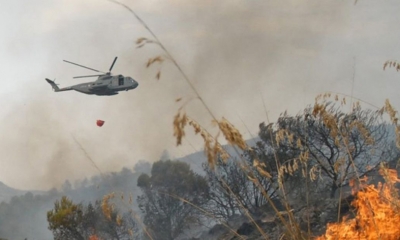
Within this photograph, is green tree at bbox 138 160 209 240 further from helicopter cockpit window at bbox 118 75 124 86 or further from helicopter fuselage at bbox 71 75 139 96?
helicopter cockpit window at bbox 118 75 124 86

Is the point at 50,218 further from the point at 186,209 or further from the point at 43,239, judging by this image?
the point at 43,239

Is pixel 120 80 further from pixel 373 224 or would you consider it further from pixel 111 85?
pixel 373 224

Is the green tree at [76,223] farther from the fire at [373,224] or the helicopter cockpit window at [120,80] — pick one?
the fire at [373,224]

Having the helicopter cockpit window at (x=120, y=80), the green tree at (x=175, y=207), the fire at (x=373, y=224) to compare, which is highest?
the helicopter cockpit window at (x=120, y=80)

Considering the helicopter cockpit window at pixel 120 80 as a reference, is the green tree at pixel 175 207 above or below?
below

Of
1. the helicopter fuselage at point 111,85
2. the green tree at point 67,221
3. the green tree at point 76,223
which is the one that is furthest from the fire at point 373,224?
the green tree at point 67,221

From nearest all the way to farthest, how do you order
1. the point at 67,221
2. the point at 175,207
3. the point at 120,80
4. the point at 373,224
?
the point at 373,224 < the point at 120,80 < the point at 67,221 < the point at 175,207

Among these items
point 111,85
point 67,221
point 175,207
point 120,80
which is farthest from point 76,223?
point 120,80

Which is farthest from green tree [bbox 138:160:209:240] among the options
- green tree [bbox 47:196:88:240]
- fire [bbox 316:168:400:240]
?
fire [bbox 316:168:400:240]

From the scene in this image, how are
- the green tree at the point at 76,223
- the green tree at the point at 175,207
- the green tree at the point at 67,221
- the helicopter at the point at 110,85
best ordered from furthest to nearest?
1. the green tree at the point at 175,207
2. the green tree at the point at 76,223
3. the green tree at the point at 67,221
4. the helicopter at the point at 110,85

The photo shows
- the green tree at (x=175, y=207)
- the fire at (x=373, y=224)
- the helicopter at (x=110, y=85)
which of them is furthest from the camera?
the green tree at (x=175, y=207)

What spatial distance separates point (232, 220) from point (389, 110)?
4627 centimetres

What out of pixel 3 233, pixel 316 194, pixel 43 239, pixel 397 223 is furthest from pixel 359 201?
pixel 43 239

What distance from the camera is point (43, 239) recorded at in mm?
155375
